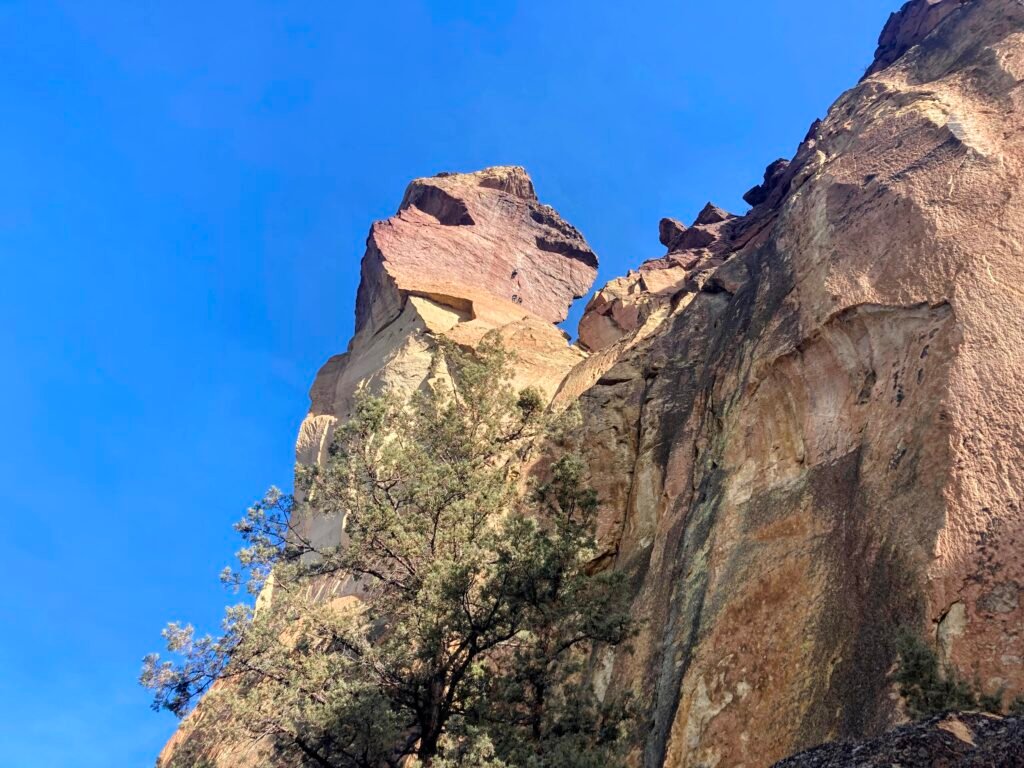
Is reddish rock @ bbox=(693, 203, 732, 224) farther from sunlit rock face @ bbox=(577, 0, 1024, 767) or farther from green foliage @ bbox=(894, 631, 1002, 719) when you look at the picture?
green foliage @ bbox=(894, 631, 1002, 719)

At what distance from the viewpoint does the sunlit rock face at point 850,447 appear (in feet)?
37.6

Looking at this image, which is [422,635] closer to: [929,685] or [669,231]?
[929,685]

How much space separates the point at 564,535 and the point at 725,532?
3042 millimetres

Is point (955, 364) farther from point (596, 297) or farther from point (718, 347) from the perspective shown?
point (596, 297)

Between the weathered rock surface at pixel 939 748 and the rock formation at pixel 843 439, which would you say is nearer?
the weathered rock surface at pixel 939 748

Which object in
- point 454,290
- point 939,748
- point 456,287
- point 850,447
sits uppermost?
point 456,287

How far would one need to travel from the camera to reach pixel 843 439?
1517cm

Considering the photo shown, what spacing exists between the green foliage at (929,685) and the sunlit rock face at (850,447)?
0.28 metres

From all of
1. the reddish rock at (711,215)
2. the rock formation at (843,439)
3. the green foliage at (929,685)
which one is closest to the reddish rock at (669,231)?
the reddish rock at (711,215)

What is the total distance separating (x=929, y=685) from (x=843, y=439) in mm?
5819

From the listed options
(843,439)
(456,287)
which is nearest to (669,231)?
(456,287)

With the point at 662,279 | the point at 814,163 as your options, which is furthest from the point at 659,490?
the point at 662,279

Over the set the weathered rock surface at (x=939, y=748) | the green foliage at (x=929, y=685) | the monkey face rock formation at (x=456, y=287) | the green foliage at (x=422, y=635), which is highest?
the monkey face rock formation at (x=456, y=287)

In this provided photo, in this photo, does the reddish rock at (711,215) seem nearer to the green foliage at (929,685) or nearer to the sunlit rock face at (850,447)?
the sunlit rock face at (850,447)
